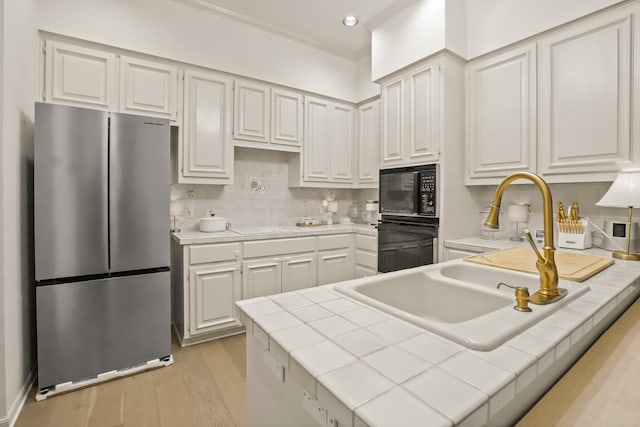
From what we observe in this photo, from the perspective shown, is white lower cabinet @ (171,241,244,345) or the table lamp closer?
the table lamp

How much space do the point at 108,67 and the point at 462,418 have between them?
9.60ft

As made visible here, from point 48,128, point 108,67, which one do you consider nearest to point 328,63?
point 108,67

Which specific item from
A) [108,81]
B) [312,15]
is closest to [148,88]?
[108,81]

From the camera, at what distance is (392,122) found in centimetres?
291

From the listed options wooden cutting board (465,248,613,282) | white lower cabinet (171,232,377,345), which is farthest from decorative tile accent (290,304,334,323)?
white lower cabinet (171,232,377,345)

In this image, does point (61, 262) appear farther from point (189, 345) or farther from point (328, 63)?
point (328, 63)

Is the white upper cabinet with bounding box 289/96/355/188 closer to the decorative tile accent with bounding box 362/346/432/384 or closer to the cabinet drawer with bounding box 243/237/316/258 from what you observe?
the cabinet drawer with bounding box 243/237/316/258

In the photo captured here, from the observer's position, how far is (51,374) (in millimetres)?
1836

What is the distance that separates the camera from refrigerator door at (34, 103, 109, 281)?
70.3 inches

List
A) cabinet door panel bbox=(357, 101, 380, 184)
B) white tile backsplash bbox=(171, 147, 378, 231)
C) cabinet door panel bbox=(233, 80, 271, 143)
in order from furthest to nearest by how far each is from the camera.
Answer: cabinet door panel bbox=(357, 101, 380, 184)
white tile backsplash bbox=(171, 147, 378, 231)
cabinet door panel bbox=(233, 80, 271, 143)

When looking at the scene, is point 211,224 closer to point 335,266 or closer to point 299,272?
point 299,272

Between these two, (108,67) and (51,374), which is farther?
(108,67)

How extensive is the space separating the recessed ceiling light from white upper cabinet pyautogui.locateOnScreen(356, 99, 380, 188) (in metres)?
0.79

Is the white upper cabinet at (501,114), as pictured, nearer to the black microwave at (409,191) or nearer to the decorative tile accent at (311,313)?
the black microwave at (409,191)
